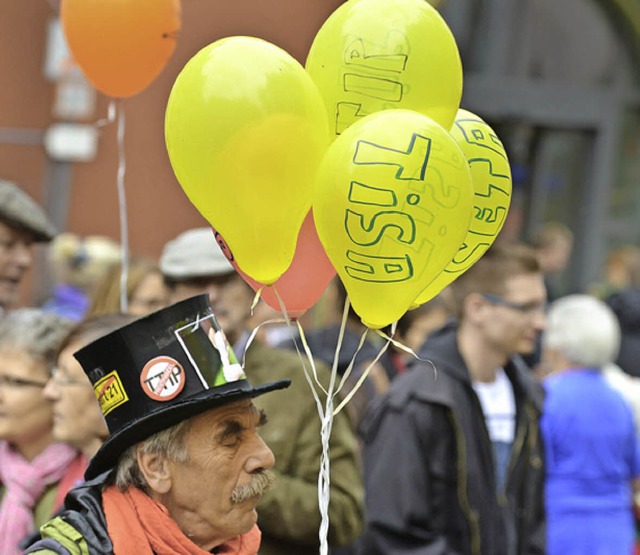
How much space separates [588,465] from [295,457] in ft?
7.24

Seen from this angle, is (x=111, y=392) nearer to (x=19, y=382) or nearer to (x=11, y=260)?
(x=19, y=382)

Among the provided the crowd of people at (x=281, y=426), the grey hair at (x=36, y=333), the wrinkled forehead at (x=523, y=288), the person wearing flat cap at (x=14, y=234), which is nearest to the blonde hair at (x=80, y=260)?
the crowd of people at (x=281, y=426)

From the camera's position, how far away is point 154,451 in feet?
10.1

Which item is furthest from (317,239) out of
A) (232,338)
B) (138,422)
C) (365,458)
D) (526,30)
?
(526,30)

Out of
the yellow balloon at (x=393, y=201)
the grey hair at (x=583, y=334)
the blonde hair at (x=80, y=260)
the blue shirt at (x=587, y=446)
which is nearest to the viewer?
the yellow balloon at (x=393, y=201)

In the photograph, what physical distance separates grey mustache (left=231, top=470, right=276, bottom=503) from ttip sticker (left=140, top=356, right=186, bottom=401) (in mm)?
275

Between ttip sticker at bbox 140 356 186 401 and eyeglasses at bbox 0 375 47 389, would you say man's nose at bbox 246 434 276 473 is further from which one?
eyeglasses at bbox 0 375 47 389

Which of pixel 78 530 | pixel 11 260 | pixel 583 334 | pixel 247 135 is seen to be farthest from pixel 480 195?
pixel 583 334

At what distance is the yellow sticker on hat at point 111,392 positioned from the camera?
3.09 metres

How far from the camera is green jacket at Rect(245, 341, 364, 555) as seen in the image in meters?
4.09

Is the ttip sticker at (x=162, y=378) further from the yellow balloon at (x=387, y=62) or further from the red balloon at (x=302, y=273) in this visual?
the yellow balloon at (x=387, y=62)

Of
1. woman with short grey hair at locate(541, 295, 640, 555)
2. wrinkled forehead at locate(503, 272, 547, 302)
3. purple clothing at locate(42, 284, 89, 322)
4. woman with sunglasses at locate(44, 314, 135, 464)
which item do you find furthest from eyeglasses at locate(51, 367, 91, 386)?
purple clothing at locate(42, 284, 89, 322)

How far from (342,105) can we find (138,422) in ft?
2.82

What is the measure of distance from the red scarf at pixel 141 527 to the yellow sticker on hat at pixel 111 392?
0.67 ft
